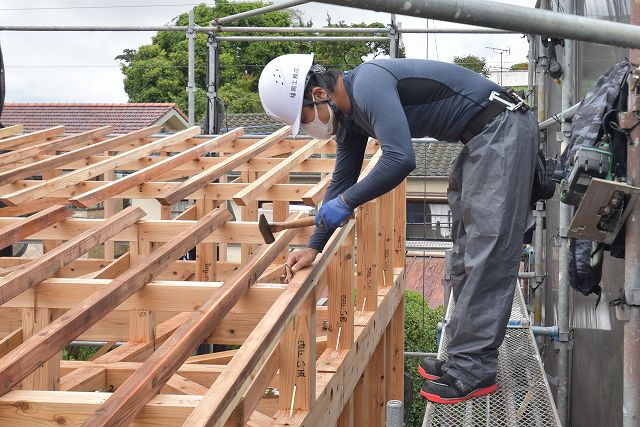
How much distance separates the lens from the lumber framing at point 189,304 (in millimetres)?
2975

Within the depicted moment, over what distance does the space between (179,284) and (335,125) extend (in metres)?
1.27

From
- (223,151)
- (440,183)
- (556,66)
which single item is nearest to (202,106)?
(440,183)

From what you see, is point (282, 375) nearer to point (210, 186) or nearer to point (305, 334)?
point (305, 334)

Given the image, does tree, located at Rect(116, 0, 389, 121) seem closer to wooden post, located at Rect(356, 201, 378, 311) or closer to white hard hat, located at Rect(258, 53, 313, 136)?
wooden post, located at Rect(356, 201, 378, 311)

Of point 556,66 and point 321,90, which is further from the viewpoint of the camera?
point 556,66

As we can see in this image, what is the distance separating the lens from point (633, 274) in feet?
8.39

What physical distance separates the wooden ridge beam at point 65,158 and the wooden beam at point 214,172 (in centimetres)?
134

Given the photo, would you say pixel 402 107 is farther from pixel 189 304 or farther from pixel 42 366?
pixel 42 366

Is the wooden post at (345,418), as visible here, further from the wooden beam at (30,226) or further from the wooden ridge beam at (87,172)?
the wooden ridge beam at (87,172)

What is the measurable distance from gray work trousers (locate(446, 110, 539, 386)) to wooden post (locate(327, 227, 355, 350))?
136 cm

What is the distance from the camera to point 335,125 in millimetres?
3588

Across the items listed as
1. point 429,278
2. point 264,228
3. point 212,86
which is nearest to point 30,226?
point 264,228

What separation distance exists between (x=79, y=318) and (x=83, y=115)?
60.6ft

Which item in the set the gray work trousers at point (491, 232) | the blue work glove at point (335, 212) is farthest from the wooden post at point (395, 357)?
the blue work glove at point (335, 212)
